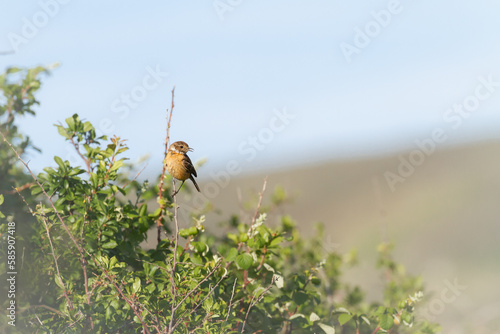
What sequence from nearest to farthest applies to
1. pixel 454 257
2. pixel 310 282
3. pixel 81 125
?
Answer: pixel 81 125 < pixel 310 282 < pixel 454 257

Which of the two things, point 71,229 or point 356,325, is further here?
point 356,325

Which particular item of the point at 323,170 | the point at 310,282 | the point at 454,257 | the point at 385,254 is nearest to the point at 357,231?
the point at 454,257

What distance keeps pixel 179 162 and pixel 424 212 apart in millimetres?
21132

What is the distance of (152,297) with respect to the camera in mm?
3953

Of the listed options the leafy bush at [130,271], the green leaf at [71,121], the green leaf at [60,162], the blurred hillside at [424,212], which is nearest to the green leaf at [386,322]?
the leafy bush at [130,271]

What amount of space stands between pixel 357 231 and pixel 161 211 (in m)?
19.6

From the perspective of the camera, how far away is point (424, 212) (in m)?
23.3

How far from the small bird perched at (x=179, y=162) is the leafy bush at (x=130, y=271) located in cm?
49

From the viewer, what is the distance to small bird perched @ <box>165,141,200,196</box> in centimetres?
376

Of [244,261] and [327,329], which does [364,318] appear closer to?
[327,329]

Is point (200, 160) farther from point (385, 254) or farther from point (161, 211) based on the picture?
point (385, 254)

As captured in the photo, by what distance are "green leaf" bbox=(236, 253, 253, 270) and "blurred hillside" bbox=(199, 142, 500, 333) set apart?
6.99 m

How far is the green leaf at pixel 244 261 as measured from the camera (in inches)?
151

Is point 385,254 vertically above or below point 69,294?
below
